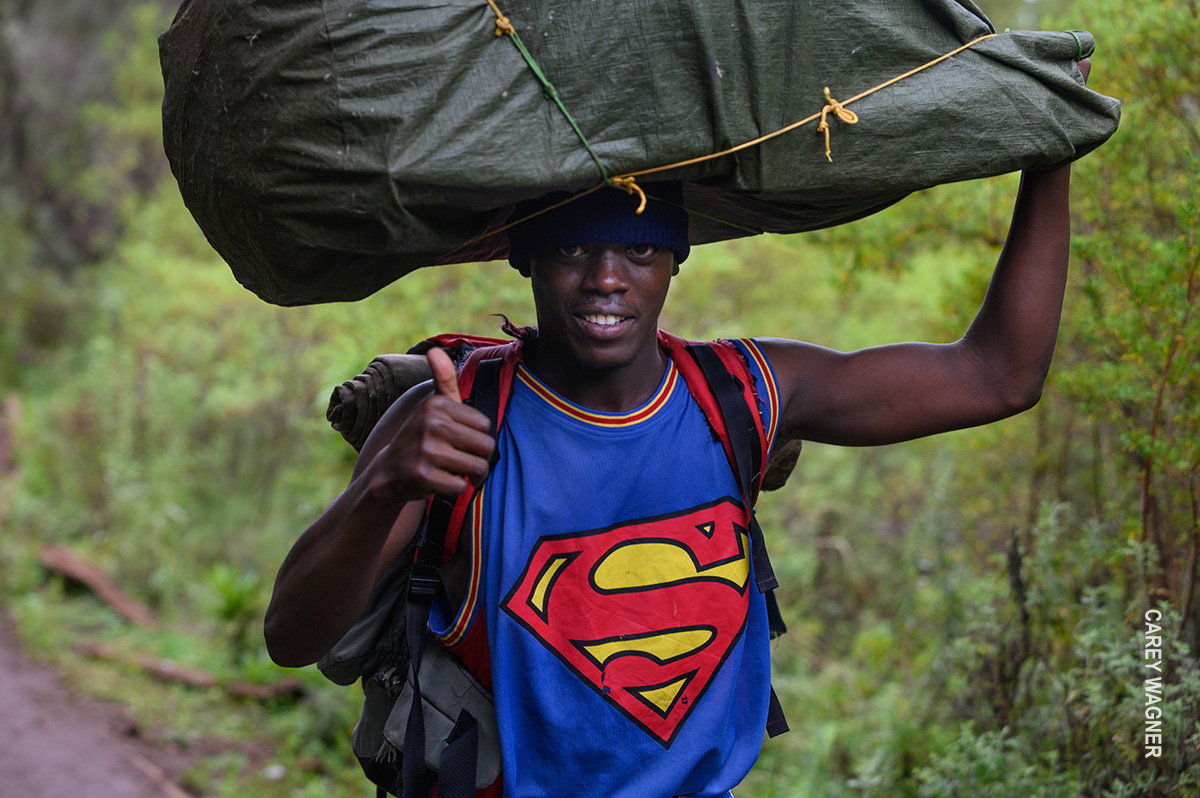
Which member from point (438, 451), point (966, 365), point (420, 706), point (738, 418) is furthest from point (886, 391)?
point (420, 706)

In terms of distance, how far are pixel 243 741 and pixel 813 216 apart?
4929 millimetres

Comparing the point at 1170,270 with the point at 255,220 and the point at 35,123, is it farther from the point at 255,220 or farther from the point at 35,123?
the point at 35,123

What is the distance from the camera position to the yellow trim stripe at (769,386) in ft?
6.89

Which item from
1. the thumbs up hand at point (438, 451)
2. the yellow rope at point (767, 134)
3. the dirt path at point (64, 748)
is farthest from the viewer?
the dirt path at point (64, 748)

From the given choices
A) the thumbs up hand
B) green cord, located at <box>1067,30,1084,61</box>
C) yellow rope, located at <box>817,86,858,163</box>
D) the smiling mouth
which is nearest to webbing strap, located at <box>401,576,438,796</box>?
the thumbs up hand

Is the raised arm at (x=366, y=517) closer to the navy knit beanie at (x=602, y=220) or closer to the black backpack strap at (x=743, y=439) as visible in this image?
the navy knit beanie at (x=602, y=220)

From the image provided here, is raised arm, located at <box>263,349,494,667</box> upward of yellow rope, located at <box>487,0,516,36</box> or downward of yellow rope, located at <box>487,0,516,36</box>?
downward

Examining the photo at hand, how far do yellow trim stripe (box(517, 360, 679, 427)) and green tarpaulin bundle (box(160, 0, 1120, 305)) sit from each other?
1.06 ft

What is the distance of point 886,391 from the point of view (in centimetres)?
213

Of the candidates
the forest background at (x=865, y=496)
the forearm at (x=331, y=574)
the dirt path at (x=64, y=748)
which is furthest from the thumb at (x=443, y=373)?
the dirt path at (x=64, y=748)

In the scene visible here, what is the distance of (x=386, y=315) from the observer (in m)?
5.52

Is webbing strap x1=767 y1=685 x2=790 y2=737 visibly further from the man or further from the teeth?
the teeth

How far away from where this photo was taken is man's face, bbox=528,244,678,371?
6.16ft

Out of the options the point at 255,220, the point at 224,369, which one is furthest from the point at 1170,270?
the point at 224,369
